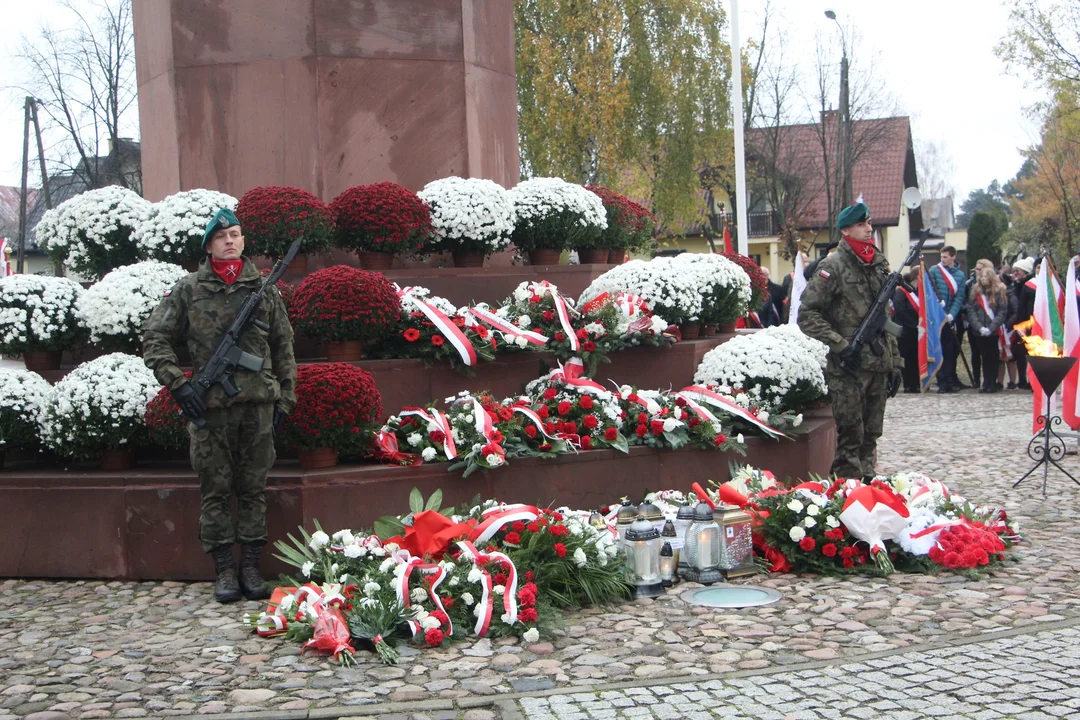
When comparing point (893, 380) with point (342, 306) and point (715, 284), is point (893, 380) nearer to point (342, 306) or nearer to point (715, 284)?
point (715, 284)

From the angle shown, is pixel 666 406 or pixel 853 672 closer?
pixel 853 672

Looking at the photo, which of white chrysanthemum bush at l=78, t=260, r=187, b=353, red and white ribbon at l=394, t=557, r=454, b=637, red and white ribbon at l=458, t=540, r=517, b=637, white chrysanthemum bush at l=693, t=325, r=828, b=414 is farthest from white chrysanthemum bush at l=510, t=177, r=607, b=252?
red and white ribbon at l=394, t=557, r=454, b=637

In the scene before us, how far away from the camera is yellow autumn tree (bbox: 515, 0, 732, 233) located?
1275 inches

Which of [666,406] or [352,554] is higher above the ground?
[666,406]

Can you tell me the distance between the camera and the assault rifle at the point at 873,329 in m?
7.94

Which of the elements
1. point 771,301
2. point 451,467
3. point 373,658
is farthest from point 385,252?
point 771,301

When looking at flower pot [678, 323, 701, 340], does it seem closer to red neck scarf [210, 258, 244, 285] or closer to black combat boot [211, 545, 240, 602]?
red neck scarf [210, 258, 244, 285]

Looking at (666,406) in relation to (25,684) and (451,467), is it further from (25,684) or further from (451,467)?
(25,684)

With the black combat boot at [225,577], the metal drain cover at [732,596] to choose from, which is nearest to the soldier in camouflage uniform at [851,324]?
the metal drain cover at [732,596]

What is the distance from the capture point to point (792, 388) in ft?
28.6

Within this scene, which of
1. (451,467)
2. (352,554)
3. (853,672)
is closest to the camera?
(853,672)

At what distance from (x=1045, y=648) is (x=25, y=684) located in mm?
4444

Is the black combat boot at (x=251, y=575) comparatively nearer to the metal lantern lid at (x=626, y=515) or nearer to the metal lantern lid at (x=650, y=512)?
the metal lantern lid at (x=626, y=515)

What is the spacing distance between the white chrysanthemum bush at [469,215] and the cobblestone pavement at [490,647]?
3.49m
